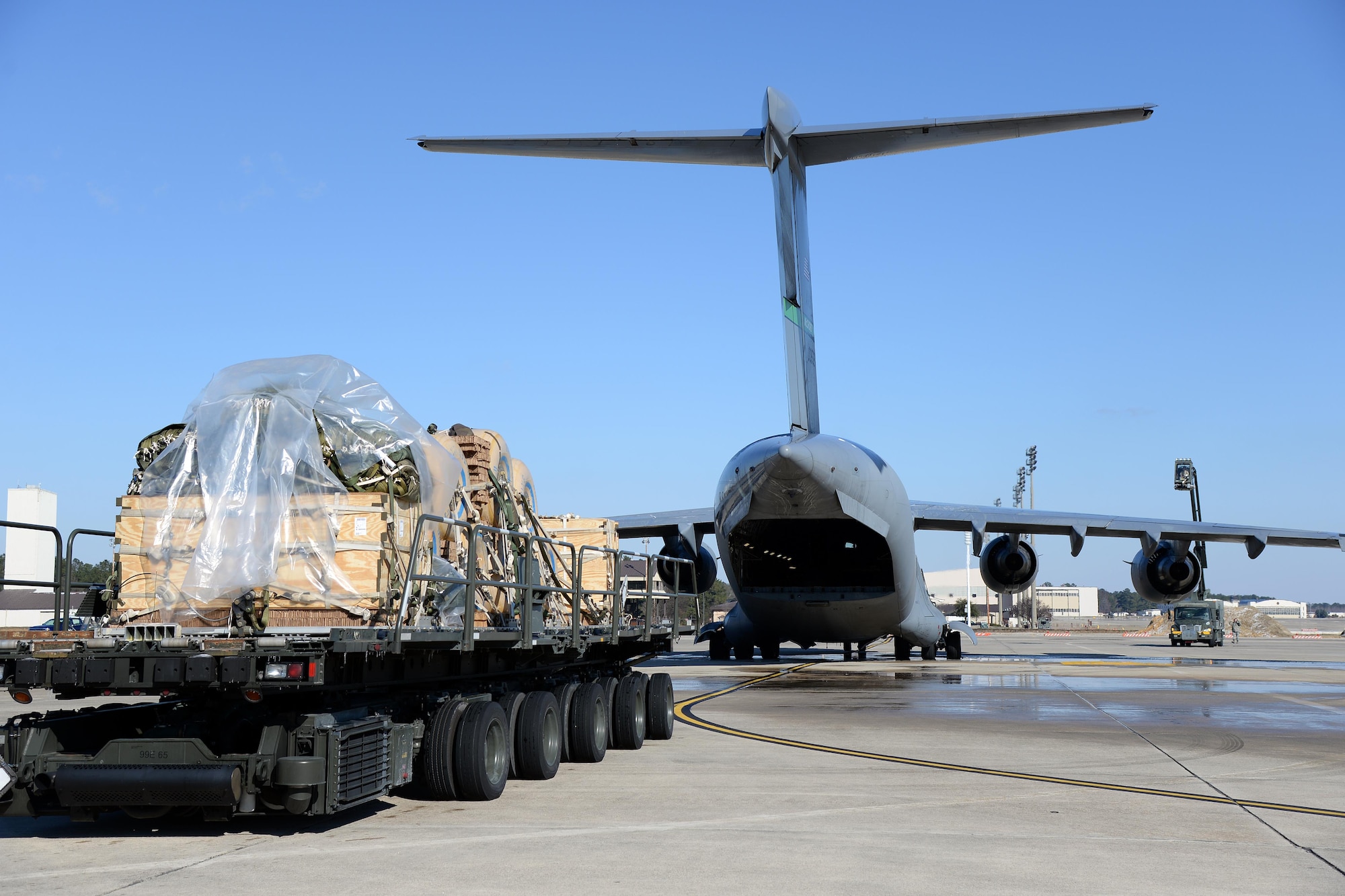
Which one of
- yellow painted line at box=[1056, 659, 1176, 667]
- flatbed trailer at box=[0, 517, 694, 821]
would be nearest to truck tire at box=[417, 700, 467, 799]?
flatbed trailer at box=[0, 517, 694, 821]

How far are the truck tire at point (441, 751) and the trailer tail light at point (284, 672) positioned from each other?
222 cm

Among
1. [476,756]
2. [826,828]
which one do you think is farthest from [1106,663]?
[476,756]

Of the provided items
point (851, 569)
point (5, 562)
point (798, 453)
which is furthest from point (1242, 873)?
point (851, 569)

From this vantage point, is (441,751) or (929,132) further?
(929,132)

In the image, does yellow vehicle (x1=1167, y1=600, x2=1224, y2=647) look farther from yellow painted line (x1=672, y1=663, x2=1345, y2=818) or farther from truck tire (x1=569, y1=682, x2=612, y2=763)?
truck tire (x1=569, y1=682, x2=612, y2=763)

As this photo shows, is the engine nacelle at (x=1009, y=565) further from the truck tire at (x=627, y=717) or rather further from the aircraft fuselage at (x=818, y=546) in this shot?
the truck tire at (x=627, y=717)

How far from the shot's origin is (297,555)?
8000 millimetres

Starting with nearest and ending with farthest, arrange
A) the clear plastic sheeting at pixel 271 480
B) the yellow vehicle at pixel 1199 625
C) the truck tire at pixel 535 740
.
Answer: the clear plastic sheeting at pixel 271 480 < the truck tire at pixel 535 740 < the yellow vehicle at pixel 1199 625

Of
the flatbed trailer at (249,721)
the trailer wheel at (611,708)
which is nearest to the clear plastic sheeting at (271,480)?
the flatbed trailer at (249,721)

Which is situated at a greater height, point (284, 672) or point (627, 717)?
point (284, 672)

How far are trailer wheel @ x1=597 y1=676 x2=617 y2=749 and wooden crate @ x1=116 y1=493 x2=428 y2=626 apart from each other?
18.3 feet

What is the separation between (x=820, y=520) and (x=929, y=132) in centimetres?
796

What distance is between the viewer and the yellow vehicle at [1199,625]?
54375 mm

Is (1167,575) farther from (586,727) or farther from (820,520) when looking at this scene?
(586,727)
